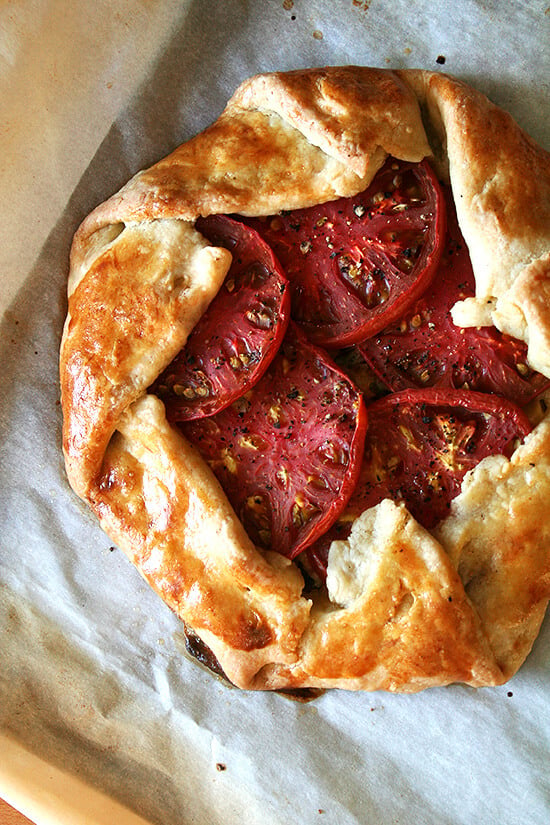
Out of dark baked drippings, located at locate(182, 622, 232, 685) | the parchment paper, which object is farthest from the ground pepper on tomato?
the parchment paper

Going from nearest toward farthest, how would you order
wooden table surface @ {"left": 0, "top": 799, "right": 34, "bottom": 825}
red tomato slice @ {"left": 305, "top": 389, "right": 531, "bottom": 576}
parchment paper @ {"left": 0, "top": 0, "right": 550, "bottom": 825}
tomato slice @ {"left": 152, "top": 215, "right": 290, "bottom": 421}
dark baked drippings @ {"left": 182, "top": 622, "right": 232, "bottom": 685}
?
red tomato slice @ {"left": 305, "top": 389, "right": 531, "bottom": 576} → tomato slice @ {"left": 152, "top": 215, "right": 290, "bottom": 421} → parchment paper @ {"left": 0, "top": 0, "right": 550, "bottom": 825} → dark baked drippings @ {"left": 182, "top": 622, "right": 232, "bottom": 685} → wooden table surface @ {"left": 0, "top": 799, "right": 34, "bottom": 825}

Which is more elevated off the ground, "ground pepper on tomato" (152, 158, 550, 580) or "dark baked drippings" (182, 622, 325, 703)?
"ground pepper on tomato" (152, 158, 550, 580)

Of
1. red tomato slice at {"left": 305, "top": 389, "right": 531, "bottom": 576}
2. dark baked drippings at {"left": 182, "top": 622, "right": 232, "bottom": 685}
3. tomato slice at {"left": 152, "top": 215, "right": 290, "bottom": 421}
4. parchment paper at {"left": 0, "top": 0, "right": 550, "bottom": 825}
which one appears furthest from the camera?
dark baked drippings at {"left": 182, "top": 622, "right": 232, "bottom": 685}

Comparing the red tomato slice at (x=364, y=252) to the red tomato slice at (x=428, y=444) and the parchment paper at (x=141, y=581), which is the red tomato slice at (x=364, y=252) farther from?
the parchment paper at (x=141, y=581)

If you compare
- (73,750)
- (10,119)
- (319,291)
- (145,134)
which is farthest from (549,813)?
(10,119)

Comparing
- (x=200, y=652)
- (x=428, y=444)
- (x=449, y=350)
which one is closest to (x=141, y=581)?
(x=200, y=652)

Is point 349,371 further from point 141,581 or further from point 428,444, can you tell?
point 141,581

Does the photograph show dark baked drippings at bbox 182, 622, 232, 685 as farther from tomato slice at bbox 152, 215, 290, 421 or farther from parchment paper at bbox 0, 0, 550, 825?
tomato slice at bbox 152, 215, 290, 421
